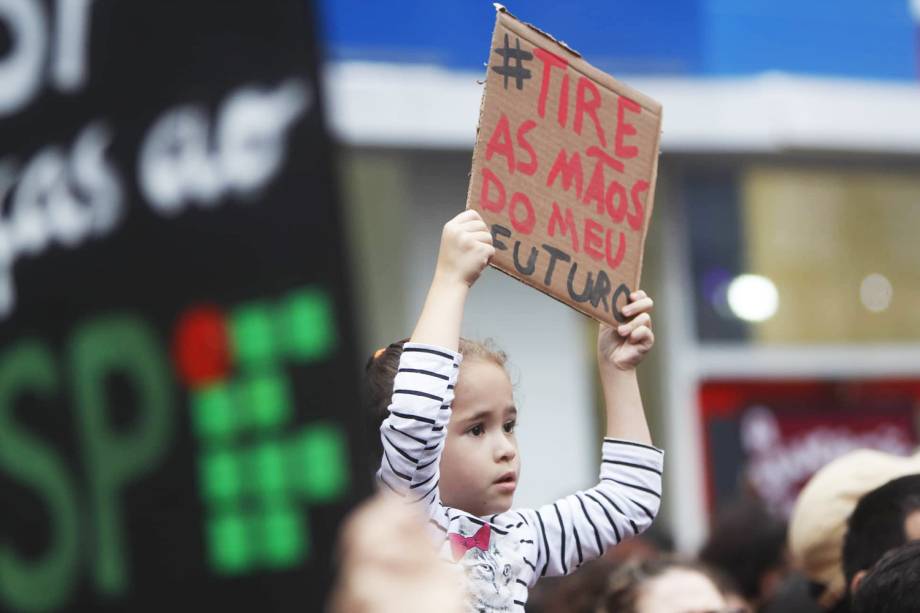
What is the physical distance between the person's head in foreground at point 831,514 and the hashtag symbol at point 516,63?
5.04 feet

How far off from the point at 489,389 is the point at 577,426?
261 inches

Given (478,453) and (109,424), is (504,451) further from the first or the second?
(109,424)

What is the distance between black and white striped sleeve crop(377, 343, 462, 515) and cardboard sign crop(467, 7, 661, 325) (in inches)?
10.3

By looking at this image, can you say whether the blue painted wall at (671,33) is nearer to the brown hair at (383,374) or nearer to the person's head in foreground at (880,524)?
the person's head in foreground at (880,524)

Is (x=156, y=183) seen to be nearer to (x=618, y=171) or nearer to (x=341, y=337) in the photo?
(x=341, y=337)

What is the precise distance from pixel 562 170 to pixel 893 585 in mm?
899

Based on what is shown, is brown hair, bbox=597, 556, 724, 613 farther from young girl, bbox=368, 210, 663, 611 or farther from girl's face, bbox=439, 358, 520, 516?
girl's face, bbox=439, 358, 520, 516

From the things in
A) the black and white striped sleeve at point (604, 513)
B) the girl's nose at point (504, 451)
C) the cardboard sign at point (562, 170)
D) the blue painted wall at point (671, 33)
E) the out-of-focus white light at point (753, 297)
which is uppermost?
the blue painted wall at point (671, 33)

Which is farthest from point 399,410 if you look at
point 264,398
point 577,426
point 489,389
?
point 577,426

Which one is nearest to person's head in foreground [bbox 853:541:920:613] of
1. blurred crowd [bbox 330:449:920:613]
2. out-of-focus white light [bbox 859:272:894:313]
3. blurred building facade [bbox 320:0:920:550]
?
blurred crowd [bbox 330:449:920:613]

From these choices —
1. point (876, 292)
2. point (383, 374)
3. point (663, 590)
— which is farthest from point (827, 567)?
point (876, 292)

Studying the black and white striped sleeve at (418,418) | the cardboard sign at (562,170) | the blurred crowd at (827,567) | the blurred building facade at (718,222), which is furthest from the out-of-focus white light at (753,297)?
the black and white striped sleeve at (418,418)

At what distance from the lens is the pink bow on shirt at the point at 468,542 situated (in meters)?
2.55

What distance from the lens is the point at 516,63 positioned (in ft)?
8.84
